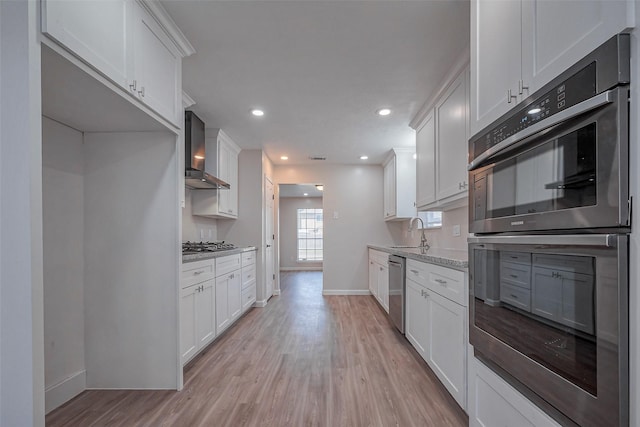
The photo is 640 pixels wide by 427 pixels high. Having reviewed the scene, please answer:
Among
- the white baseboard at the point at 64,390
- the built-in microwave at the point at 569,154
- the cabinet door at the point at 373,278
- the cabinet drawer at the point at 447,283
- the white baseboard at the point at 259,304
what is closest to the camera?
the built-in microwave at the point at 569,154

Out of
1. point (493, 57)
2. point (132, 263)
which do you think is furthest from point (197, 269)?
point (493, 57)

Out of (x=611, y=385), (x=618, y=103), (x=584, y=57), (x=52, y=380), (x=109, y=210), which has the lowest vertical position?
(x=52, y=380)

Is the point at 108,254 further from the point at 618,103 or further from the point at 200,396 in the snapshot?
the point at 618,103

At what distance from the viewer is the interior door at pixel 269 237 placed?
17.0ft

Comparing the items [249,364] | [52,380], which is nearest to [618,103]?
[249,364]

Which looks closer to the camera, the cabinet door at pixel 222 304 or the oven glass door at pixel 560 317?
the oven glass door at pixel 560 317

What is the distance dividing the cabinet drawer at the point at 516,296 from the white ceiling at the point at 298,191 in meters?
6.97

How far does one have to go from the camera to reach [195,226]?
4078mm

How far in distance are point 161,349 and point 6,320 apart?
4.23ft

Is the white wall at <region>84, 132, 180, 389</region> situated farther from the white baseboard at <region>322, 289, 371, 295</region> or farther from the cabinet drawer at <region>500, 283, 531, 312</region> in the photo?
the white baseboard at <region>322, 289, 371, 295</region>

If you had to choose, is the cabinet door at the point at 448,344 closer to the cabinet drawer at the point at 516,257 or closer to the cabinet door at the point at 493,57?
the cabinet drawer at the point at 516,257

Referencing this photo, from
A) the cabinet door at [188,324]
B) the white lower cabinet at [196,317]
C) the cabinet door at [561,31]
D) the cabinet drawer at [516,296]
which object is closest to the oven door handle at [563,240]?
Result: the cabinet drawer at [516,296]

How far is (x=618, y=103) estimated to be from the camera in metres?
0.77

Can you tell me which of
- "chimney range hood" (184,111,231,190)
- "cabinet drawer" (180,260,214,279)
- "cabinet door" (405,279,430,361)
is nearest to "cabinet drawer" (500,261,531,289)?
"cabinet door" (405,279,430,361)
